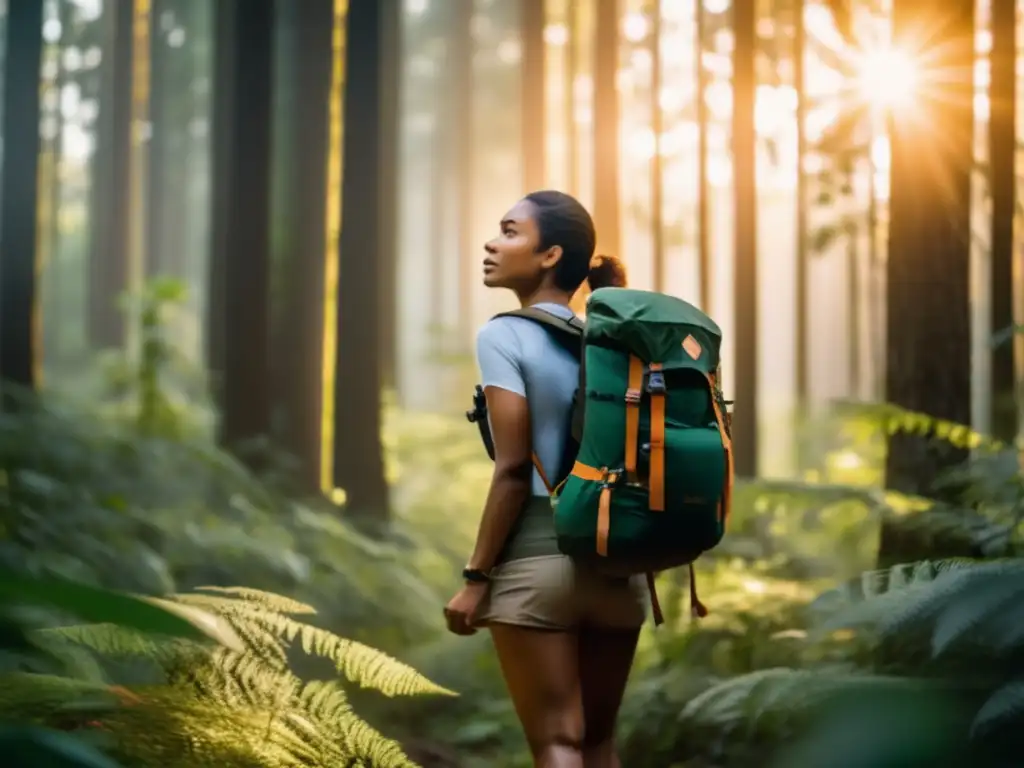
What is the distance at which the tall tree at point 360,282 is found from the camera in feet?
37.7

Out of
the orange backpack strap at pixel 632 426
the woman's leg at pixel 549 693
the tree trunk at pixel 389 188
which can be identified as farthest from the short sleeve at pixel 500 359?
the tree trunk at pixel 389 188

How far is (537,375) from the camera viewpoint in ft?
10.9

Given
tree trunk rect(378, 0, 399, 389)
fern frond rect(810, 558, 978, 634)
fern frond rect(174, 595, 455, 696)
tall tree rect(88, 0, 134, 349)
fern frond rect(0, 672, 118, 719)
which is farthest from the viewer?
tall tree rect(88, 0, 134, 349)

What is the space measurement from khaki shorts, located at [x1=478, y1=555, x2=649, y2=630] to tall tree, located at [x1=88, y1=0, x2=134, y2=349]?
25029mm

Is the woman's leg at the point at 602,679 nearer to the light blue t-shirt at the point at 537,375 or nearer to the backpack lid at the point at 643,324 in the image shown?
the light blue t-shirt at the point at 537,375

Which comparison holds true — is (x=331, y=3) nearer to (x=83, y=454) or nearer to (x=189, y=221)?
(x=83, y=454)

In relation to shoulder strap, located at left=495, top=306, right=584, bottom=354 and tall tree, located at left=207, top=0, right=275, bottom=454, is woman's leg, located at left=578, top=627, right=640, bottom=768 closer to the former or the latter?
shoulder strap, located at left=495, top=306, right=584, bottom=354

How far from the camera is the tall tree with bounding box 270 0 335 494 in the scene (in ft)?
38.5

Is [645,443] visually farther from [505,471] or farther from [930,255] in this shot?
[930,255]

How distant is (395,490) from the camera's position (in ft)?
55.3

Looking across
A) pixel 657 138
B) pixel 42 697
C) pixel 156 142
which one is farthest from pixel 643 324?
pixel 156 142

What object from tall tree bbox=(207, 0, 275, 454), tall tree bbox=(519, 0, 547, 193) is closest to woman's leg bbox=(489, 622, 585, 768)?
tall tree bbox=(207, 0, 275, 454)

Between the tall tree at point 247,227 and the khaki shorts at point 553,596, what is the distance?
803cm

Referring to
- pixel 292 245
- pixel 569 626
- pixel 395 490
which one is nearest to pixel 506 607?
pixel 569 626
